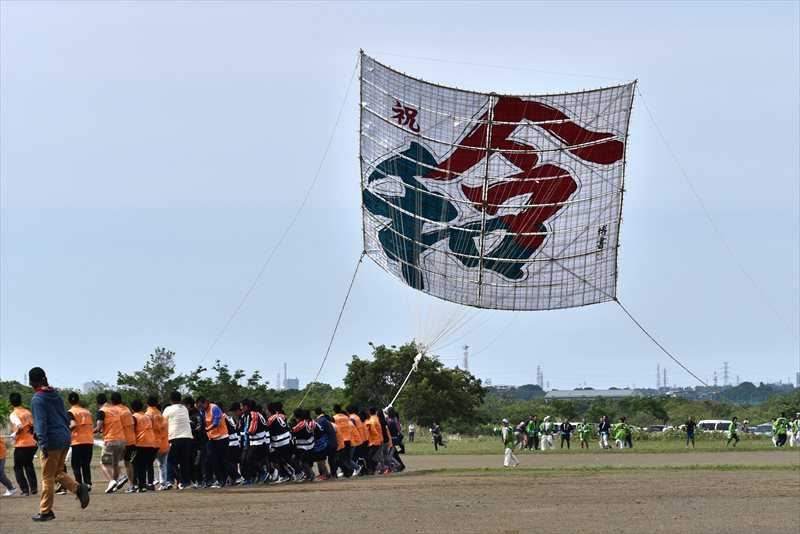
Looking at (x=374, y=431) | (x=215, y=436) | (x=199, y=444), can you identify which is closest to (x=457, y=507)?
(x=215, y=436)

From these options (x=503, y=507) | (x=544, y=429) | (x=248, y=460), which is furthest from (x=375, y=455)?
(x=544, y=429)

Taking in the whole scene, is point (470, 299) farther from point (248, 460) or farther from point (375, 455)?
point (248, 460)

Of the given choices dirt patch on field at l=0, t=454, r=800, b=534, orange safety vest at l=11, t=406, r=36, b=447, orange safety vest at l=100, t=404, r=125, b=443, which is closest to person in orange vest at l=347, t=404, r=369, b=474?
dirt patch on field at l=0, t=454, r=800, b=534

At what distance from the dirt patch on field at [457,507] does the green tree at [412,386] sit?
1934 inches

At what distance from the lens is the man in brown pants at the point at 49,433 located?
16.1 m

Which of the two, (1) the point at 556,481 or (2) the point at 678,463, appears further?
(2) the point at 678,463

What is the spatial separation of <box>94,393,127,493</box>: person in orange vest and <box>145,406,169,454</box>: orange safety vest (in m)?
0.76

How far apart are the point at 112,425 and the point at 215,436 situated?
2.58 metres

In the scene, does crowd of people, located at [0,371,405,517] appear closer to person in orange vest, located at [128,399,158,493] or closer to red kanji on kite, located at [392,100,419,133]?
person in orange vest, located at [128,399,158,493]

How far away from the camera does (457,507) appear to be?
1869 cm

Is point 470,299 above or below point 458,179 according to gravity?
below

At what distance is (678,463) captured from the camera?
110 ft

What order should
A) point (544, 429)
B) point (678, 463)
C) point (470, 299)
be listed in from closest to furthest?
point (678, 463)
point (470, 299)
point (544, 429)

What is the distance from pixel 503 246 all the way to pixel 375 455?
974 cm
